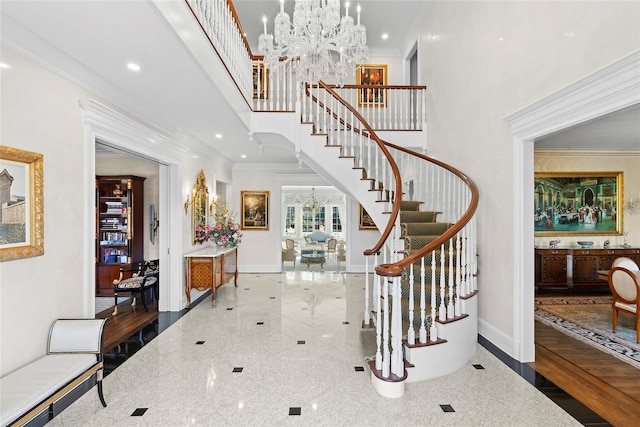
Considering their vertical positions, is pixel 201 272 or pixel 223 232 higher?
pixel 223 232

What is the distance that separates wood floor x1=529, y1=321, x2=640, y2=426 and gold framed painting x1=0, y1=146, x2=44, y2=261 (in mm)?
4683

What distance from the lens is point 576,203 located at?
6.48 m

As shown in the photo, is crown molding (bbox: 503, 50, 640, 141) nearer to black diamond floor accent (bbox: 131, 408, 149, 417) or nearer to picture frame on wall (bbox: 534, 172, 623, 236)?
picture frame on wall (bbox: 534, 172, 623, 236)

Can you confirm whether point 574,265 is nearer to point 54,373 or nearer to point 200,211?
point 200,211

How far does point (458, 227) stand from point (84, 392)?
3877mm

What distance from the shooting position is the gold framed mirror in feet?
19.4

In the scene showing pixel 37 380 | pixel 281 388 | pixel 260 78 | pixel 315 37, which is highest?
pixel 260 78

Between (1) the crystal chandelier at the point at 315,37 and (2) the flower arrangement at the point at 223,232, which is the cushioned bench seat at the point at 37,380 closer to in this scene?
(1) the crystal chandelier at the point at 315,37

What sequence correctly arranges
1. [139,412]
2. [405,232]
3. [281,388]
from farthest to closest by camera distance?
[405,232], [281,388], [139,412]

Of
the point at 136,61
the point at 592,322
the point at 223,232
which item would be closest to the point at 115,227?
the point at 223,232

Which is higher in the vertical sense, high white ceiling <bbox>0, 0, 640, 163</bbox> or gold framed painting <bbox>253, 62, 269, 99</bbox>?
gold framed painting <bbox>253, 62, 269, 99</bbox>

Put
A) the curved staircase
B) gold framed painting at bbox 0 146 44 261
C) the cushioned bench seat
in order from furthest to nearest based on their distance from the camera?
the curved staircase < gold framed painting at bbox 0 146 44 261 < the cushioned bench seat

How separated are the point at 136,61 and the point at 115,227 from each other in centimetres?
470

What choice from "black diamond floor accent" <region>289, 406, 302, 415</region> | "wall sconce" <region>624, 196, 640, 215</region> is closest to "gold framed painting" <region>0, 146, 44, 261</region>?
"black diamond floor accent" <region>289, 406, 302, 415</region>
